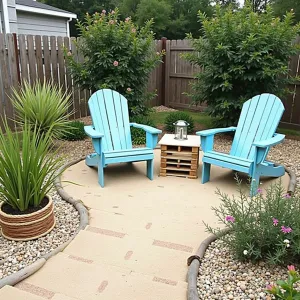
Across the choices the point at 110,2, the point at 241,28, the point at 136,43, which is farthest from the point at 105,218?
the point at 110,2

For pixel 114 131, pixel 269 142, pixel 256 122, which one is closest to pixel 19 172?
pixel 114 131

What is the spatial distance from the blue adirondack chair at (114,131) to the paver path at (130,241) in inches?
10.8

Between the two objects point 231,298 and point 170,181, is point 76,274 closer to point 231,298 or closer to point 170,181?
point 231,298

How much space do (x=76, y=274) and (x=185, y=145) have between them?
205 cm

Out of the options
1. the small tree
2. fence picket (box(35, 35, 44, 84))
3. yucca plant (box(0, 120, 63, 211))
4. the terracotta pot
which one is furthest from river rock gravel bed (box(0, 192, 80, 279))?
fence picket (box(35, 35, 44, 84))

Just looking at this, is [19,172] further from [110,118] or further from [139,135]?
[139,135]

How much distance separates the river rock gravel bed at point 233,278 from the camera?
1.73 m

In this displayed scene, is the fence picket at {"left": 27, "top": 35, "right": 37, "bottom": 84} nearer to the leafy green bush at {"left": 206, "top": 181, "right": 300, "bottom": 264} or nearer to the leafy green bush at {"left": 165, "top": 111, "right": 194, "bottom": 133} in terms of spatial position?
the leafy green bush at {"left": 165, "top": 111, "right": 194, "bottom": 133}

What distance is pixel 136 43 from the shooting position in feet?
15.9

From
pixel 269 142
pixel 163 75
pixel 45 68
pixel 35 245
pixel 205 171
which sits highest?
pixel 45 68

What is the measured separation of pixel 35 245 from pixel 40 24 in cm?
Answer: 882

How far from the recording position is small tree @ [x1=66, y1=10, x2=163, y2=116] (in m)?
4.89

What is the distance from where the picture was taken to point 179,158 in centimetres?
366

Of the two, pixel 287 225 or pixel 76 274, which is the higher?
pixel 287 225
